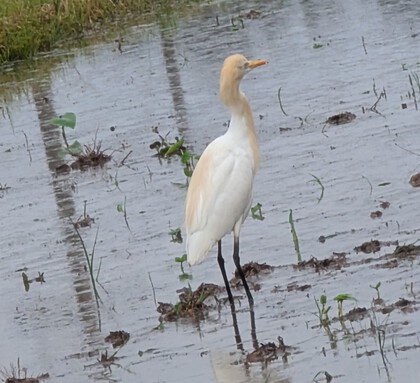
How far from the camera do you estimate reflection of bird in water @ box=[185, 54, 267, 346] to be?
7891 millimetres

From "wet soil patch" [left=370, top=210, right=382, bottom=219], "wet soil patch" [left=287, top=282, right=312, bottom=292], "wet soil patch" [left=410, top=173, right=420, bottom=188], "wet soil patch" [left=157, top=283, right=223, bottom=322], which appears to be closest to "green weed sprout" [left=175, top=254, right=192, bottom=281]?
"wet soil patch" [left=157, top=283, right=223, bottom=322]

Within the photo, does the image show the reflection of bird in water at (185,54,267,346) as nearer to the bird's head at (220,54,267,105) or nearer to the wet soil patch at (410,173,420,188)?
the bird's head at (220,54,267,105)

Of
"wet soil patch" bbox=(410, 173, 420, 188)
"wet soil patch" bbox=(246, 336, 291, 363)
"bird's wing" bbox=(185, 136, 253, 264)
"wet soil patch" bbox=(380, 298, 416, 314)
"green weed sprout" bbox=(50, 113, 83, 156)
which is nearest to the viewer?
"wet soil patch" bbox=(246, 336, 291, 363)

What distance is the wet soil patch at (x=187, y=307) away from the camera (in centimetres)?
752

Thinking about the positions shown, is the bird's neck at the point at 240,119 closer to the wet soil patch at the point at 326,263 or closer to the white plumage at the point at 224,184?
the white plumage at the point at 224,184

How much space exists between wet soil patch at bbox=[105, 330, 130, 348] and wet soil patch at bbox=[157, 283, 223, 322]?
29 centimetres

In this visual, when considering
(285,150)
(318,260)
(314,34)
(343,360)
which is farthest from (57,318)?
(314,34)

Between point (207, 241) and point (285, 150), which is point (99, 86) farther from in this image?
point (207, 241)


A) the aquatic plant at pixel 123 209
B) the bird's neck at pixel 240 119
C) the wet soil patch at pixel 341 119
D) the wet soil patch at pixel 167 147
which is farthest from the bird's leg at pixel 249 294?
the wet soil patch at pixel 341 119

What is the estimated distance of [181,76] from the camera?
1619 cm

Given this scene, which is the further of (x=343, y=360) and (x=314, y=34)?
(x=314, y=34)

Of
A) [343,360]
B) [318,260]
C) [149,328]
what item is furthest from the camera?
[318,260]

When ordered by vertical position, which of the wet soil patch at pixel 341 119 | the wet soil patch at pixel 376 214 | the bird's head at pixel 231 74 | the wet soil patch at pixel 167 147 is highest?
the bird's head at pixel 231 74

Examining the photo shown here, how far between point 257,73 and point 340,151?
15.5ft
